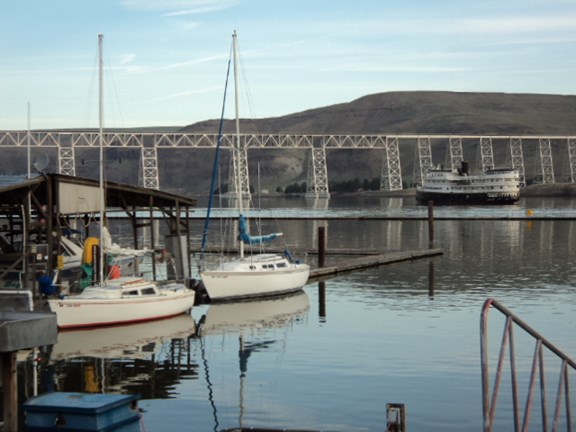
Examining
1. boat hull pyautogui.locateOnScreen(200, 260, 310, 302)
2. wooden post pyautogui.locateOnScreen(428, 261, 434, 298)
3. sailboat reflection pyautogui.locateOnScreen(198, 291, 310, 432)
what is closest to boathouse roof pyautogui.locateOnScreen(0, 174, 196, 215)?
boat hull pyautogui.locateOnScreen(200, 260, 310, 302)

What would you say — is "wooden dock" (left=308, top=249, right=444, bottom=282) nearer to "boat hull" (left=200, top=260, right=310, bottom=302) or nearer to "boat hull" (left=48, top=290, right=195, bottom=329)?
"boat hull" (left=200, top=260, right=310, bottom=302)

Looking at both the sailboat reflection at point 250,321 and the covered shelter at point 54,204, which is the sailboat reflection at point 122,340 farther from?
the covered shelter at point 54,204

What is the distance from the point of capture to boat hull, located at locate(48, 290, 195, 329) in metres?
36.6

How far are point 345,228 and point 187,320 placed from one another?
72.1 metres

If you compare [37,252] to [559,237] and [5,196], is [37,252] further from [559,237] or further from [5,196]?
[559,237]

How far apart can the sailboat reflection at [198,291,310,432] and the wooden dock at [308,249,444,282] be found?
6789 millimetres

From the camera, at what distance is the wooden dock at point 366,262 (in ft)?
186

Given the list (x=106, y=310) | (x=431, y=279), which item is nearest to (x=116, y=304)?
(x=106, y=310)

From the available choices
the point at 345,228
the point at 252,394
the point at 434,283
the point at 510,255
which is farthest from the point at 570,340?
the point at 345,228

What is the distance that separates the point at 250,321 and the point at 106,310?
632 centimetres

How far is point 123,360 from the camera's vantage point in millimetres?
Answer: 32031

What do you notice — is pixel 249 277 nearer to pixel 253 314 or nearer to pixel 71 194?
pixel 253 314

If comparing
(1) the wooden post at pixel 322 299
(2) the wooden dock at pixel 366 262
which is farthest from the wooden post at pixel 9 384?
(2) the wooden dock at pixel 366 262

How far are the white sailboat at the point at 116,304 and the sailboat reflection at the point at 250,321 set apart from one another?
1.67 metres
